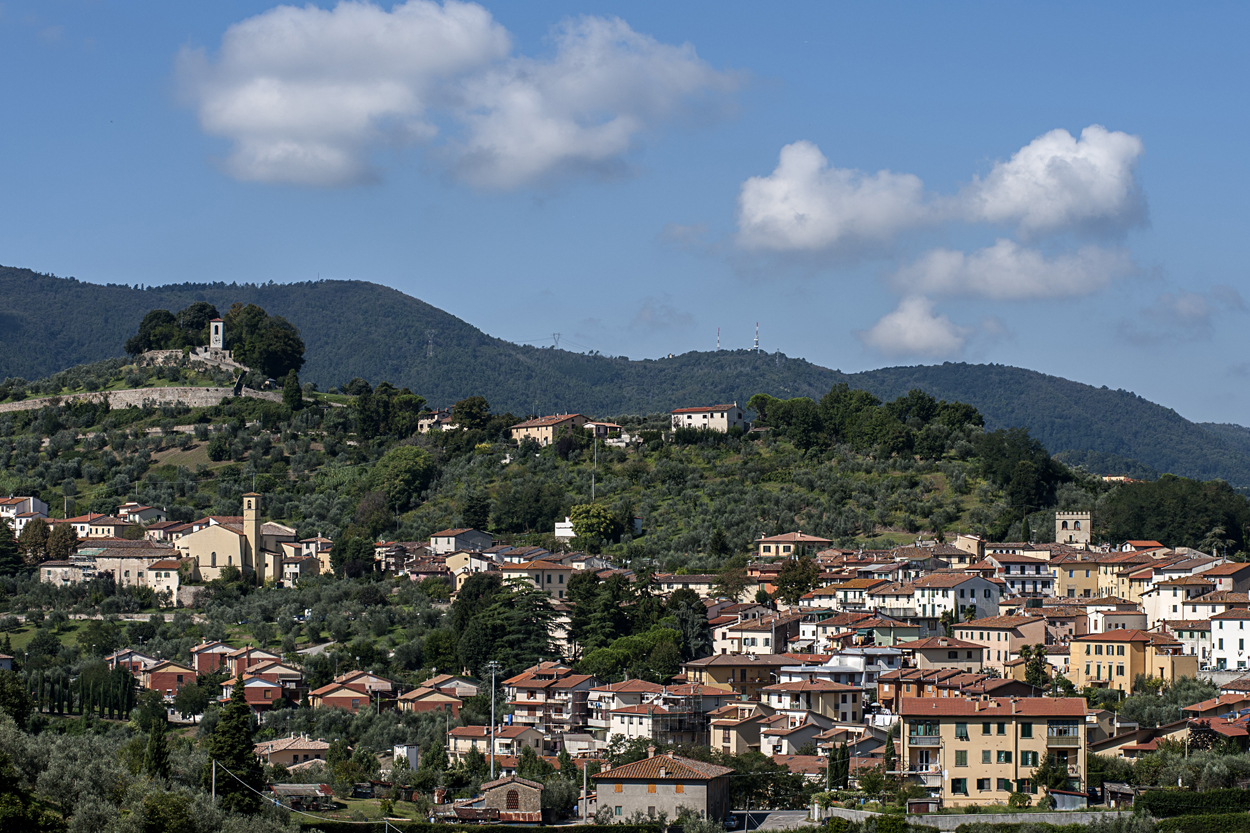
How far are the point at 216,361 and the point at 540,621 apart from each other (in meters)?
64.7

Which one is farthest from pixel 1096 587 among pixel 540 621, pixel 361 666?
pixel 361 666

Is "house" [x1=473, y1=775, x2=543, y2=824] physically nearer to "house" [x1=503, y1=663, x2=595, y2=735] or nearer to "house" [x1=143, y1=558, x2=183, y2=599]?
"house" [x1=503, y1=663, x2=595, y2=735]

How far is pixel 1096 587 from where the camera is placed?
7275 cm

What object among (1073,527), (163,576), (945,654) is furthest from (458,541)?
(945,654)

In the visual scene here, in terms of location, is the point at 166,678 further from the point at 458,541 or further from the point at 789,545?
the point at 789,545

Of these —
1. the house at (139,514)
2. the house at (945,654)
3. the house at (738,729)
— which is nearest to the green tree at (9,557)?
the house at (139,514)

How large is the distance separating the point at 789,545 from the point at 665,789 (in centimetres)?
3947

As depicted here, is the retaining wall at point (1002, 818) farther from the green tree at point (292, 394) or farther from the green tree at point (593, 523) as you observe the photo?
the green tree at point (292, 394)

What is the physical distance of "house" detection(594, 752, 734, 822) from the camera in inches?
1678

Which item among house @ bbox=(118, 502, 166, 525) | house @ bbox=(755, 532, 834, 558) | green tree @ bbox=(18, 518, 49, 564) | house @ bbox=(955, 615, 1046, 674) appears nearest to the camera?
house @ bbox=(955, 615, 1046, 674)

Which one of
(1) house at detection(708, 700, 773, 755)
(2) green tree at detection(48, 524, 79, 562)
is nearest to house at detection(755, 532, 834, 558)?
(1) house at detection(708, 700, 773, 755)

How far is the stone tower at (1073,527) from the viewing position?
275 feet

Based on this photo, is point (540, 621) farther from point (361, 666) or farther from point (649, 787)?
point (649, 787)

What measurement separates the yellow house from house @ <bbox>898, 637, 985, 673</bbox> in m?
3.97
